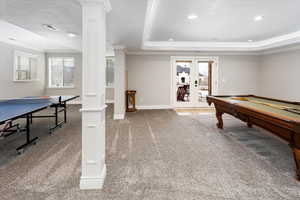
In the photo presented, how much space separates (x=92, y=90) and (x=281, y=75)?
719 centimetres

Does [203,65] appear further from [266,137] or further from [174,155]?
[174,155]

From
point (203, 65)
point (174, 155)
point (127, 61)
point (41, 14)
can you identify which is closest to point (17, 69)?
point (127, 61)

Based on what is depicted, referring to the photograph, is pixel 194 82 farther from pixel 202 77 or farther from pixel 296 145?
pixel 296 145

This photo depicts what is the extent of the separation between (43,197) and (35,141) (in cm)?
184

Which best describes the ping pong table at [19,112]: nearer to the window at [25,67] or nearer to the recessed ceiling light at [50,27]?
the recessed ceiling light at [50,27]

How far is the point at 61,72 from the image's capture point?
26.2 feet

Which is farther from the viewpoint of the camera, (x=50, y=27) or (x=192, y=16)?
(x=192, y=16)

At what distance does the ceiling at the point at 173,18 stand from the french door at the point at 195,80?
1.58 meters

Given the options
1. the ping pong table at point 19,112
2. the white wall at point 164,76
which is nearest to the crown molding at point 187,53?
the white wall at point 164,76

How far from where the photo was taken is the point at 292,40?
5074 mm

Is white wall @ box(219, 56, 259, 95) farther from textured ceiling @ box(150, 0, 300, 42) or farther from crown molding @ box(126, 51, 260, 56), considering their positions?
textured ceiling @ box(150, 0, 300, 42)

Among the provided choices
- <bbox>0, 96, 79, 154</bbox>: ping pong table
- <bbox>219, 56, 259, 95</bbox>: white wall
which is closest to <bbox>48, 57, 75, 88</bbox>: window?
<bbox>0, 96, 79, 154</bbox>: ping pong table

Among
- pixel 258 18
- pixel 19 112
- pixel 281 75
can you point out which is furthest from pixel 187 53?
pixel 19 112

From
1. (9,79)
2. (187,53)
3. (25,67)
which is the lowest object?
(9,79)
